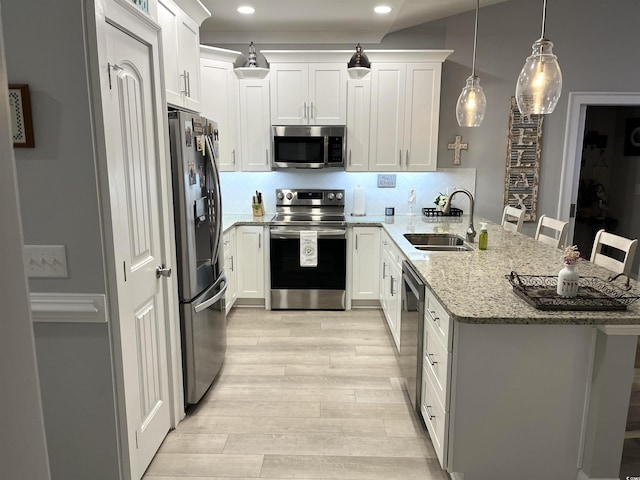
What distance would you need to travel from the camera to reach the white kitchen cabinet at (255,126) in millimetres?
4449

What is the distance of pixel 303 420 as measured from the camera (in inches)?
102

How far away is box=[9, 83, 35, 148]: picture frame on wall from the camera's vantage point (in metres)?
1.65

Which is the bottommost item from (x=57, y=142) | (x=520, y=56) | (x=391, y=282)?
(x=391, y=282)

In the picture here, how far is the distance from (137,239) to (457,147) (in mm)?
A: 3682

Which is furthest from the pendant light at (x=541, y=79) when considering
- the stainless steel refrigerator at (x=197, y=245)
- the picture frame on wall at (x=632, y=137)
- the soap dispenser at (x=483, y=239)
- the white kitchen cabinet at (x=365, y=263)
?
the picture frame on wall at (x=632, y=137)

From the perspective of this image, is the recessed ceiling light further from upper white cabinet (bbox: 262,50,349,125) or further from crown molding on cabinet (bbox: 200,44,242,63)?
crown molding on cabinet (bbox: 200,44,242,63)

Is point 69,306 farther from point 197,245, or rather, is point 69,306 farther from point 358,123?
point 358,123

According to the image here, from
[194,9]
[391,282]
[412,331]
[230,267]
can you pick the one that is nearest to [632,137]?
[391,282]

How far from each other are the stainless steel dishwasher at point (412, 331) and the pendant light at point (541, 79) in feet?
3.50

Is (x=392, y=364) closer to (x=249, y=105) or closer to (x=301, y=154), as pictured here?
(x=301, y=154)

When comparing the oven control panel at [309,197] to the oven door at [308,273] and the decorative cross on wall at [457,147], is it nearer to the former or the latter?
the oven door at [308,273]

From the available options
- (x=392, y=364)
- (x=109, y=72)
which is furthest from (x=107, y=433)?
(x=392, y=364)

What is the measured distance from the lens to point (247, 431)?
98.3 inches

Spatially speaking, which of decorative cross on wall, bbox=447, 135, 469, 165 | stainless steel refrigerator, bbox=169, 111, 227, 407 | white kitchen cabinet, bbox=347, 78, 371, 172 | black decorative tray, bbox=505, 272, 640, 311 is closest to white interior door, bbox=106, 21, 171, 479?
stainless steel refrigerator, bbox=169, 111, 227, 407
